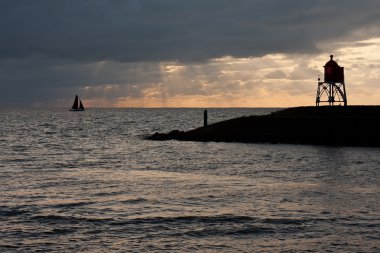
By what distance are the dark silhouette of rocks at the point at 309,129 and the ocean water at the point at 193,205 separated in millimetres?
13261

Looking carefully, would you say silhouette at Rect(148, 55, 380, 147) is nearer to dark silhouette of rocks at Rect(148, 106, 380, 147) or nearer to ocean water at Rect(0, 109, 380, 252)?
dark silhouette of rocks at Rect(148, 106, 380, 147)

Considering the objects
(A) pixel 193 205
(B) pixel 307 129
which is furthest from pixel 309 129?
(A) pixel 193 205

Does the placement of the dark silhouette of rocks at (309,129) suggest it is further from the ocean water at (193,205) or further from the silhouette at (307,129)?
the ocean water at (193,205)

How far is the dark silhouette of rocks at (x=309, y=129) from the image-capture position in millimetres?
49375

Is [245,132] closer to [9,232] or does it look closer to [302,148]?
[302,148]

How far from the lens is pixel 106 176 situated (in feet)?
94.0

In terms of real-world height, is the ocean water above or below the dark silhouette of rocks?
below

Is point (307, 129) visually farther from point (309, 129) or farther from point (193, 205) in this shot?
point (193, 205)

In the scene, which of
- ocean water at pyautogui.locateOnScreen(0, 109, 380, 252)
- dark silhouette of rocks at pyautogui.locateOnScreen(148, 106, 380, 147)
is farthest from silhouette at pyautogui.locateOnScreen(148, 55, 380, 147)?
ocean water at pyautogui.locateOnScreen(0, 109, 380, 252)

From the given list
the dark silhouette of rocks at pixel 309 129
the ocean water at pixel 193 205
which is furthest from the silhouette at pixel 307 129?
the ocean water at pixel 193 205

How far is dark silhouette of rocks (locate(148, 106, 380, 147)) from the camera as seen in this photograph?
162 ft

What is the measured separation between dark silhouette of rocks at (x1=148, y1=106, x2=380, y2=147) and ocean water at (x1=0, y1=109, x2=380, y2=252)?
1326 cm

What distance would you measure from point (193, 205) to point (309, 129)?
3601 cm

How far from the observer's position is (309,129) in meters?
52.7
